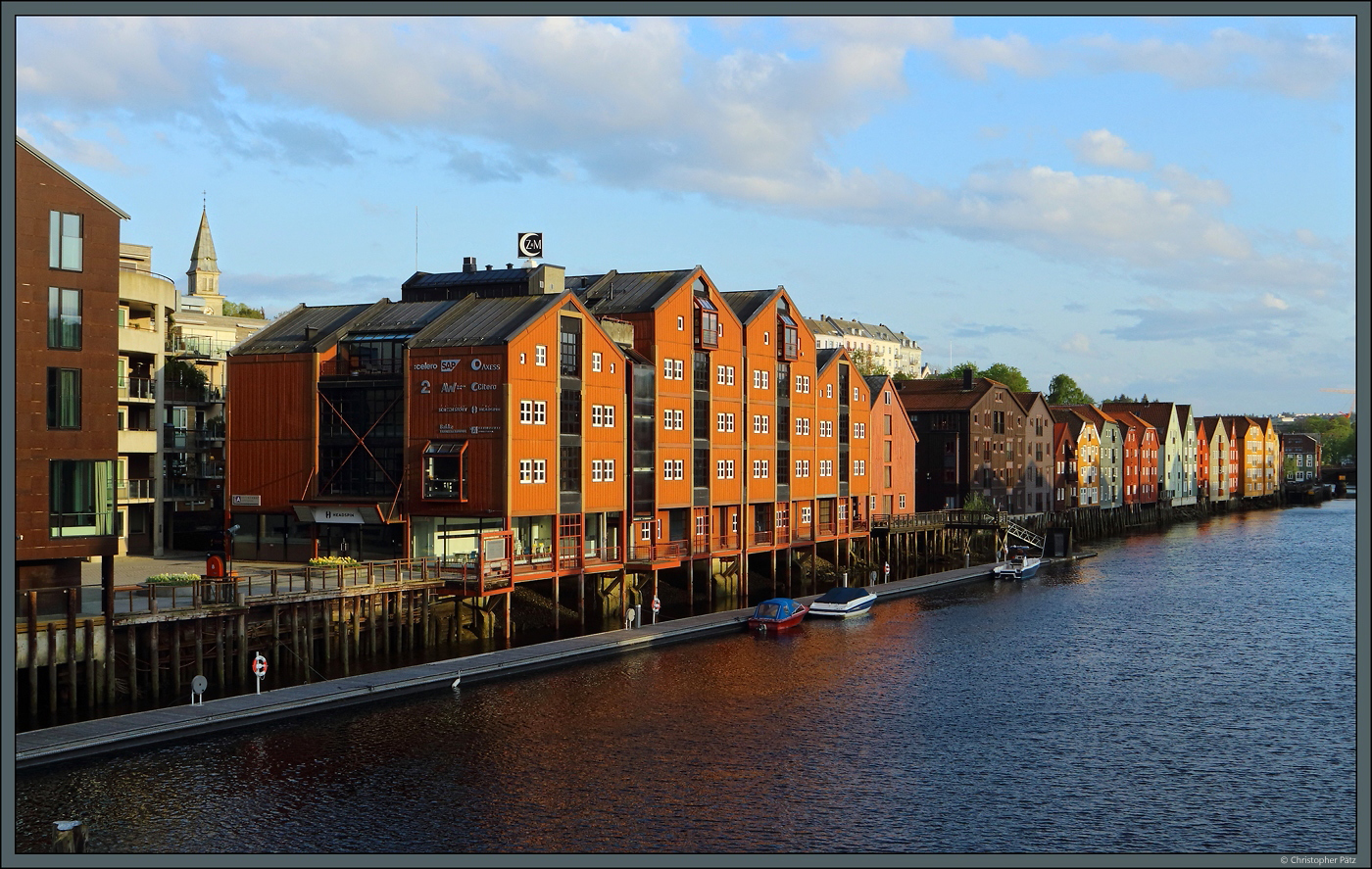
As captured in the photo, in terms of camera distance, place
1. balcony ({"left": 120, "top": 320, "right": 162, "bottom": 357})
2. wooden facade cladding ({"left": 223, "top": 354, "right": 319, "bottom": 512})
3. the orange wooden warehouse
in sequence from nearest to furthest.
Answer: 1. the orange wooden warehouse
2. wooden facade cladding ({"left": 223, "top": 354, "right": 319, "bottom": 512})
3. balcony ({"left": 120, "top": 320, "right": 162, "bottom": 357})

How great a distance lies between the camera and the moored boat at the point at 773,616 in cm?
6862

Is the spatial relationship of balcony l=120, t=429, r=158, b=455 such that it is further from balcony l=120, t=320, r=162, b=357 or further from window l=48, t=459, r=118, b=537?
window l=48, t=459, r=118, b=537

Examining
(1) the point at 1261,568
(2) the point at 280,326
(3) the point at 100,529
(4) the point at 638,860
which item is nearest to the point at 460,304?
(2) the point at 280,326

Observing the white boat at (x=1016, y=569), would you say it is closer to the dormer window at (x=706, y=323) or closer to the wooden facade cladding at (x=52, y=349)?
the dormer window at (x=706, y=323)

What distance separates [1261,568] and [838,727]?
77.2 meters

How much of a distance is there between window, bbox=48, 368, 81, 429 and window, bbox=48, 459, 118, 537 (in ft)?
4.81

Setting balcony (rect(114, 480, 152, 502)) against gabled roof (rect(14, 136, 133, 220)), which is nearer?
gabled roof (rect(14, 136, 133, 220))

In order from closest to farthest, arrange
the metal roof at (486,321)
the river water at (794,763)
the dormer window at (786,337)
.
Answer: the river water at (794,763) → the metal roof at (486,321) → the dormer window at (786,337)

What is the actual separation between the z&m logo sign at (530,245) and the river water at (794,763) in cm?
2844

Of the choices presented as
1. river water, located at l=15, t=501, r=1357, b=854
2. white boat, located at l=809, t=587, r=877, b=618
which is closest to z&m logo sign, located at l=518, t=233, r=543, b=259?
white boat, located at l=809, t=587, r=877, b=618

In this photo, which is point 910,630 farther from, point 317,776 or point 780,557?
point 317,776

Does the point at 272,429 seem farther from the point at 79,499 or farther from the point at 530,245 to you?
the point at 79,499

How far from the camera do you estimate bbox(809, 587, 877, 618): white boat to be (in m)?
74.9

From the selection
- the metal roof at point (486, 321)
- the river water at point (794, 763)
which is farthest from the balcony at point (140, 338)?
the river water at point (794, 763)
